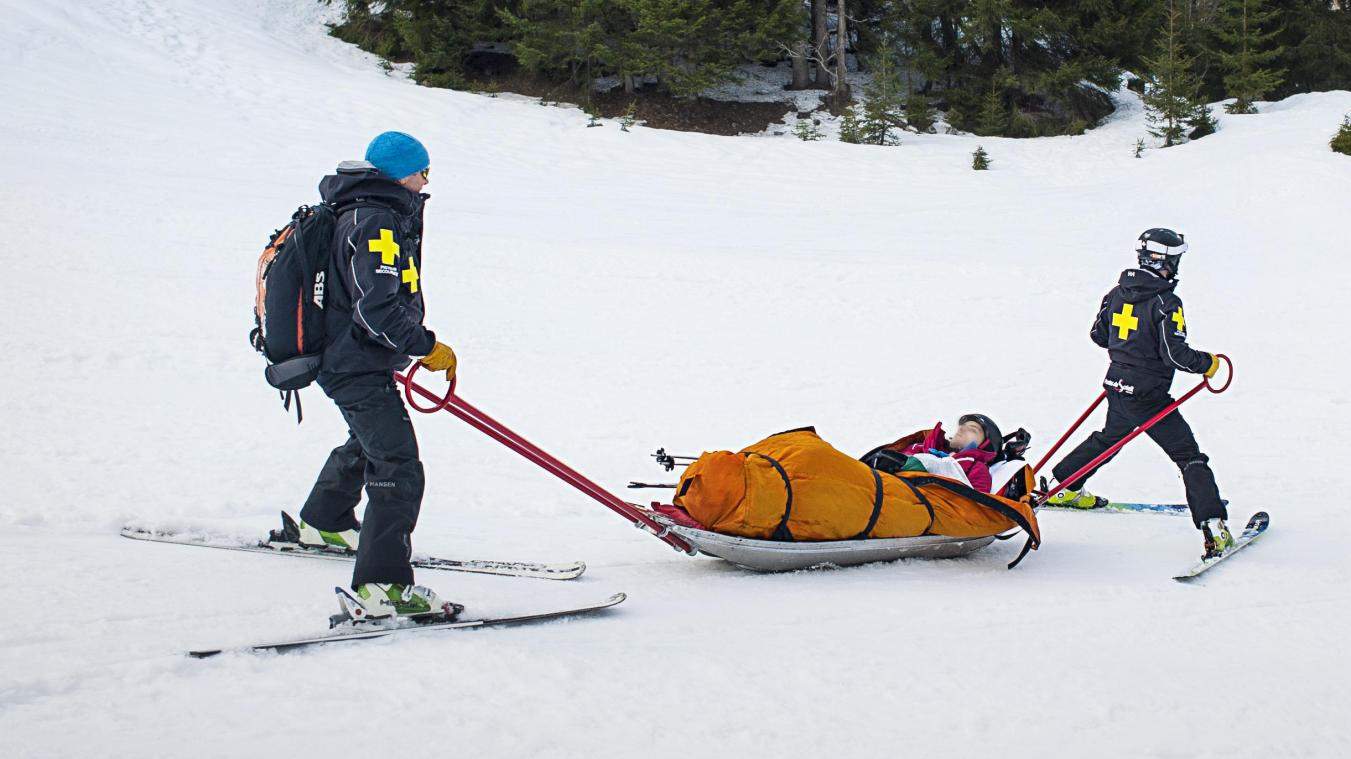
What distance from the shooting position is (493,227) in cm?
1223

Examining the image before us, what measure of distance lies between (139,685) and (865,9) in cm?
2187

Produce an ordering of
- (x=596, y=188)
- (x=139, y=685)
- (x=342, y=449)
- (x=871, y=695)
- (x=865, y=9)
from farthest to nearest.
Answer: (x=865, y=9), (x=596, y=188), (x=342, y=449), (x=871, y=695), (x=139, y=685)

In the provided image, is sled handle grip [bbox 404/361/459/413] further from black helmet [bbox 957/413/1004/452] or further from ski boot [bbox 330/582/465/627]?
black helmet [bbox 957/413/1004/452]

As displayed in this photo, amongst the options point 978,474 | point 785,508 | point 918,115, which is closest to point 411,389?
point 785,508

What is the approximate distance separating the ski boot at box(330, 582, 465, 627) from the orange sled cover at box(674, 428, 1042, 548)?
1.17m

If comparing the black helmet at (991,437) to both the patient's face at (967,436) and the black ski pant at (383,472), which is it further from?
the black ski pant at (383,472)

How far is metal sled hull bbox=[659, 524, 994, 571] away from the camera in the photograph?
13.9 ft

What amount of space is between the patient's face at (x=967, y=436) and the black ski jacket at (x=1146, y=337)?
2.49ft

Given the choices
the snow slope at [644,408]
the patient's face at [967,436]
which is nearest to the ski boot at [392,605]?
the snow slope at [644,408]

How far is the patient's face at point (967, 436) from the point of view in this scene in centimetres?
535

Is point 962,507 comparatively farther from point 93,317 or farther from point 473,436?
point 93,317

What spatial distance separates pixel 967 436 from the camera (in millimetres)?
5367

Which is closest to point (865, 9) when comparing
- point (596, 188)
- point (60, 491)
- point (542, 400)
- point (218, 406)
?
point (596, 188)

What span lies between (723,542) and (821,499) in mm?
438
